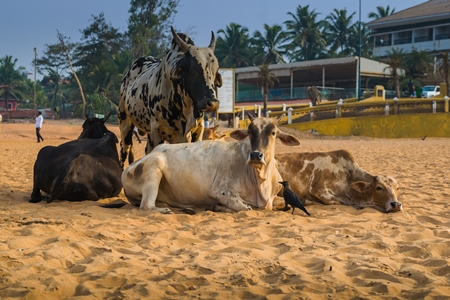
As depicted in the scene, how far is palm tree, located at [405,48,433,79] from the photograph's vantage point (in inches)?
1983

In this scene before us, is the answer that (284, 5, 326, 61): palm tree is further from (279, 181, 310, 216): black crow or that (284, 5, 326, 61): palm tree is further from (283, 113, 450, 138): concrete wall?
(279, 181, 310, 216): black crow

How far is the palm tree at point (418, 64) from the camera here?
50375mm

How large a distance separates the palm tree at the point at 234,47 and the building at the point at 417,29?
14.0 meters

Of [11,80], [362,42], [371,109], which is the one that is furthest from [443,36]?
[11,80]

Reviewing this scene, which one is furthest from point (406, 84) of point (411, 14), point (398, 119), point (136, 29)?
point (136, 29)

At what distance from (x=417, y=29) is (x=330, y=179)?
54234 millimetres

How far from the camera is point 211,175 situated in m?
7.70

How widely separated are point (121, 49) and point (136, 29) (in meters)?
4.31

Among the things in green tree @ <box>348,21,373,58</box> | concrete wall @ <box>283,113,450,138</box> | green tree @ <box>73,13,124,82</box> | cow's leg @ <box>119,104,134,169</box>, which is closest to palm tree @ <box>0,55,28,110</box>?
green tree @ <box>73,13,124,82</box>

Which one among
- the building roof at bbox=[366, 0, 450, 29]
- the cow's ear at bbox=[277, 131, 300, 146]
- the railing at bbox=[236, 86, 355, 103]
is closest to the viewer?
the cow's ear at bbox=[277, 131, 300, 146]

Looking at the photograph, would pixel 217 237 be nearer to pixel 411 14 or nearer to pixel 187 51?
pixel 187 51

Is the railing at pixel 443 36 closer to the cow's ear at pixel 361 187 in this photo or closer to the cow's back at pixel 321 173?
the cow's back at pixel 321 173

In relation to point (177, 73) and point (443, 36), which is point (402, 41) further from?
point (177, 73)

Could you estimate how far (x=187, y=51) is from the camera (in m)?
8.52
